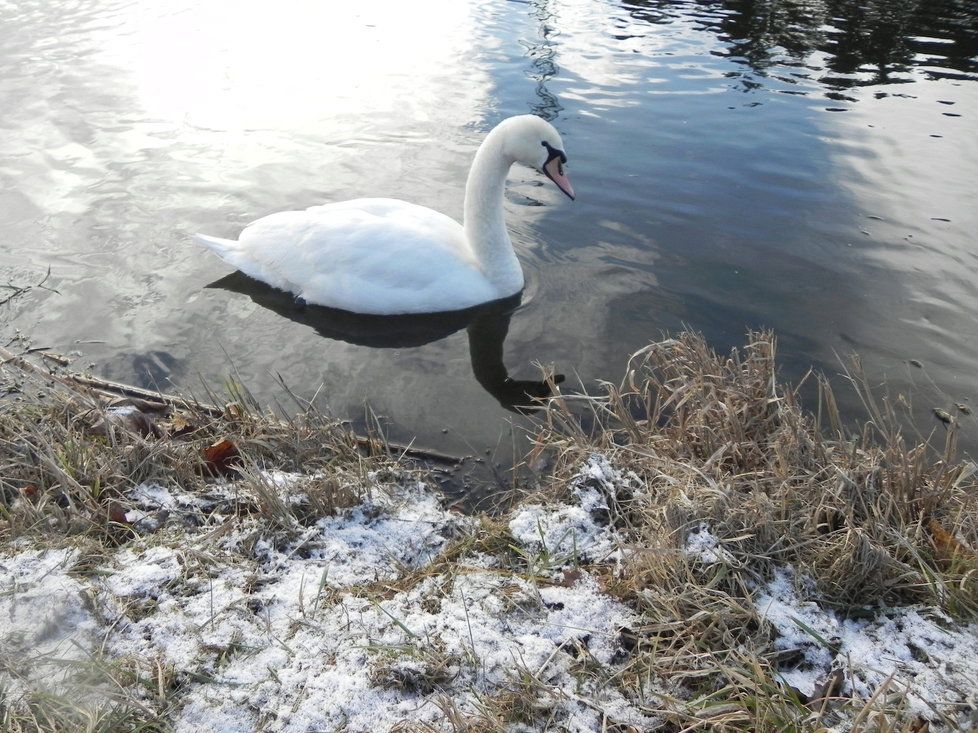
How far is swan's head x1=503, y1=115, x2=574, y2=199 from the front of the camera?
5.14 m

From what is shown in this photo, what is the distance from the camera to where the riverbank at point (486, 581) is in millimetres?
2262

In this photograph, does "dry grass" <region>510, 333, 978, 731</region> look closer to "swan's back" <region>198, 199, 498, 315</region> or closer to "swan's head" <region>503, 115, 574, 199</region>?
"swan's back" <region>198, 199, 498, 315</region>

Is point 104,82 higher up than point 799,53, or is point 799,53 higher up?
point 104,82

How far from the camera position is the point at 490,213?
5.35 m

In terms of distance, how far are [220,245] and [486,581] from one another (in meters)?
3.93

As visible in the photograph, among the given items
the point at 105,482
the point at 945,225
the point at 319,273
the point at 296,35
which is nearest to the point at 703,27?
the point at 296,35

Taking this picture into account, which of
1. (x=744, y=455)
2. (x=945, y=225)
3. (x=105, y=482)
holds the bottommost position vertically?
(x=945, y=225)

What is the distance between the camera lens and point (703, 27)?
1293 centimetres

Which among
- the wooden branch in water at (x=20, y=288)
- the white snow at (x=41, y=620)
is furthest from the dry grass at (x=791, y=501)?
the wooden branch in water at (x=20, y=288)

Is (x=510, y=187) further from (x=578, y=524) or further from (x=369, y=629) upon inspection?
(x=369, y=629)

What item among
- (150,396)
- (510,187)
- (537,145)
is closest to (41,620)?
(150,396)

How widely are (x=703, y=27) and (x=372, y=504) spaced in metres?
12.3

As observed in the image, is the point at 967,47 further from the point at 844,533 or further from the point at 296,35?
the point at 844,533

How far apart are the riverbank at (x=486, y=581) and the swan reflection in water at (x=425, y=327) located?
1.34m
